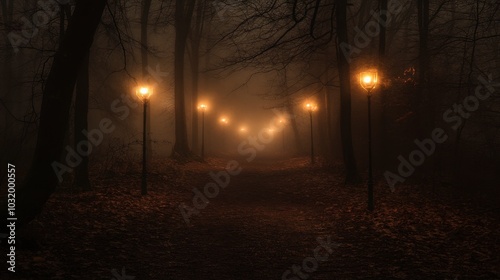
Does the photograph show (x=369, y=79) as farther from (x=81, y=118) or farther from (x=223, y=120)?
(x=223, y=120)

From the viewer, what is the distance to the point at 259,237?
8.84m

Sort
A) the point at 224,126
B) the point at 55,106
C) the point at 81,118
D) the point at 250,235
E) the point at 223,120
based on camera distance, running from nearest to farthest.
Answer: the point at 55,106 < the point at 250,235 < the point at 81,118 < the point at 223,120 < the point at 224,126

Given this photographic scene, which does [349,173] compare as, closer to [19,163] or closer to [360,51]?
[360,51]

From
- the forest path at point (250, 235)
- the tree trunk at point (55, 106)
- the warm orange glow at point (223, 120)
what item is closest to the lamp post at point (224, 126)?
the warm orange glow at point (223, 120)

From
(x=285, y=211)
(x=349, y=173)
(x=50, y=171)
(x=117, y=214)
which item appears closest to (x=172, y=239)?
(x=117, y=214)

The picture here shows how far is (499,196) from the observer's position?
472 inches

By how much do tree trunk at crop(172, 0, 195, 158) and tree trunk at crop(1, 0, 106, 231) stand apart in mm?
16416

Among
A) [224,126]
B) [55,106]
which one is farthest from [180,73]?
[224,126]

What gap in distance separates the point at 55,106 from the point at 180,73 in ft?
59.5

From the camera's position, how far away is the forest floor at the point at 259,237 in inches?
257

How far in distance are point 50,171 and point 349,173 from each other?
38.6ft

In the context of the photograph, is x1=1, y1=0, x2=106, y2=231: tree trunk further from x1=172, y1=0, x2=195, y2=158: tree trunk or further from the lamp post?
the lamp post

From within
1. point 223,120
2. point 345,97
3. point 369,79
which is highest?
point 223,120

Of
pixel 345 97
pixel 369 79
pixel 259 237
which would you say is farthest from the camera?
pixel 345 97
